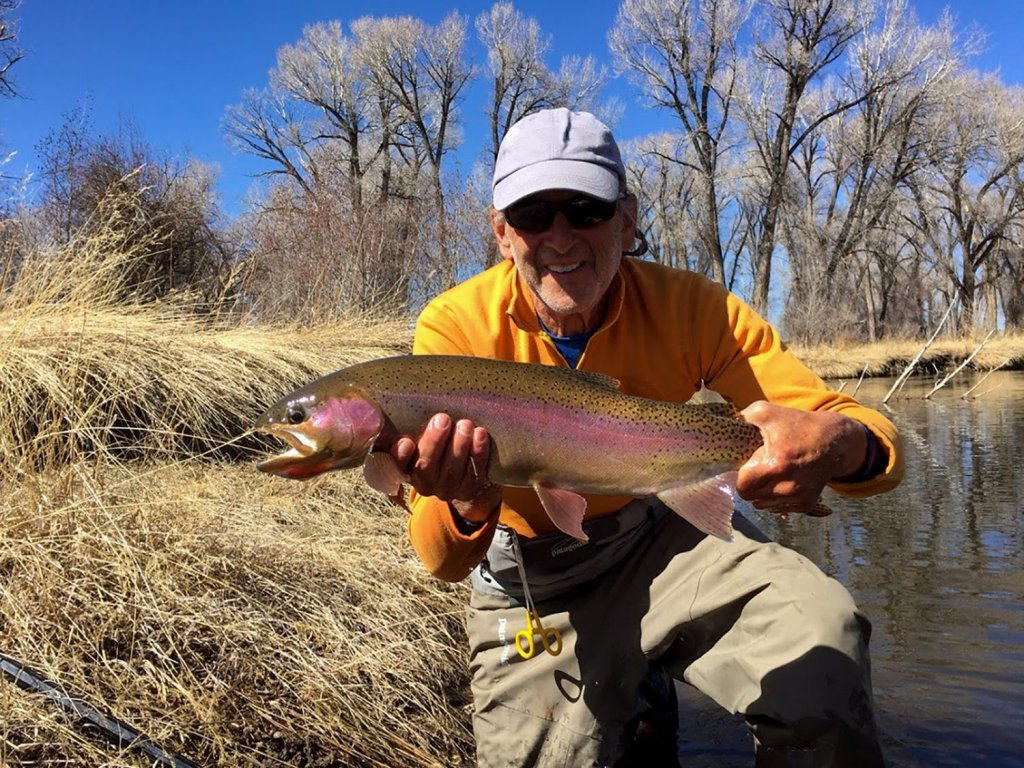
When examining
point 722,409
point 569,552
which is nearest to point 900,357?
point 569,552

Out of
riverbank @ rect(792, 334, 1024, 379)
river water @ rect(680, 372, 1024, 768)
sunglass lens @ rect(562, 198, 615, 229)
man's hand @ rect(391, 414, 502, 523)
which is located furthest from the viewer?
riverbank @ rect(792, 334, 1024, 379)

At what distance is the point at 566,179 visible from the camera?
273 centimetres

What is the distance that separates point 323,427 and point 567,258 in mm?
1077

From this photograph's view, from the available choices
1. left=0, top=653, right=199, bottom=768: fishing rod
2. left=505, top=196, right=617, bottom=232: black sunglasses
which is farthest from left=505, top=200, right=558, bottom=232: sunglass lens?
left=0, top=653, right=199, bottom=768: fishing rod

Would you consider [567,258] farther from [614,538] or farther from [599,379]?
[614,538]

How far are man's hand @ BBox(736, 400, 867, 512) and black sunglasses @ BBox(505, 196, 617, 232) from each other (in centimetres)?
89

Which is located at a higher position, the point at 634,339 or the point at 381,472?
the point at 634,339

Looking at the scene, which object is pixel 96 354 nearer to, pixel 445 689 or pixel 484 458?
pixel 445 689

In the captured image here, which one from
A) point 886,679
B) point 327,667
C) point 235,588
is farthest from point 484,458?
point 886,679

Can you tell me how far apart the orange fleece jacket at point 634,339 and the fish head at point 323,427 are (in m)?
0.57

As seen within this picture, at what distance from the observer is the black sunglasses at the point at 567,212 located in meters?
2.79

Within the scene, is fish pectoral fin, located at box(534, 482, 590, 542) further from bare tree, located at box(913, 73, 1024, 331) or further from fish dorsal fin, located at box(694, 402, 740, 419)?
bare tree, located at box(913, 73, 1024, 331)

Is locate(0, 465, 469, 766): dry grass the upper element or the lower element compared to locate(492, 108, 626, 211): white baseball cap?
lower

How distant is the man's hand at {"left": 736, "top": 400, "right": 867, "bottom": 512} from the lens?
7.47ft
